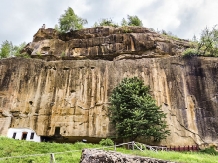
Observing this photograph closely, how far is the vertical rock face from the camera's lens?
755 inches

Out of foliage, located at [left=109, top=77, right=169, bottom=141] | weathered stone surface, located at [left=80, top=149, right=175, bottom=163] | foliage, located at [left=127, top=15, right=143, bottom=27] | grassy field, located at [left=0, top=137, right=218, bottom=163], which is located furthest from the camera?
foliage, located at [left=127, top=15, right=143, bottom=27]

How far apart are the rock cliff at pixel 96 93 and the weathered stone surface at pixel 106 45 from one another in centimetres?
85

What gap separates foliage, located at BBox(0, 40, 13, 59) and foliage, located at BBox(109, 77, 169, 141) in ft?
62.5

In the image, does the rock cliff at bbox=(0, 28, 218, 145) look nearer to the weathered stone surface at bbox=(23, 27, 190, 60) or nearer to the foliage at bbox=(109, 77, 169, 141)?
the weathered stone surface at bbox=(23, 27, 190, 60)

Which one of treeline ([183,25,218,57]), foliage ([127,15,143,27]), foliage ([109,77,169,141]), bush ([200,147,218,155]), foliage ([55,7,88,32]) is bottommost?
bush ([200,147,218,155])

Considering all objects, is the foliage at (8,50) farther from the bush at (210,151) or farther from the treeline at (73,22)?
the bush at (210,151)

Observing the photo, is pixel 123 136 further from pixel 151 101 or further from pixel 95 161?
pixel 95 161

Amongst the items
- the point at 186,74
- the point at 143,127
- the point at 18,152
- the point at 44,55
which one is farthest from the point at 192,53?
the point at 18,152

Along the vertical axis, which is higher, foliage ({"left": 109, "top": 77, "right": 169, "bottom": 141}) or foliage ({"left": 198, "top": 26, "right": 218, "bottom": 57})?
foliage ({"left": 198, "top": 26, "right": 218, "bottom": 57})

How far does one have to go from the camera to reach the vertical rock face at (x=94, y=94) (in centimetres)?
1917

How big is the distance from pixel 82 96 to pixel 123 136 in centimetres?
555

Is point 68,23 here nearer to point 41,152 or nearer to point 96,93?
point 96,93

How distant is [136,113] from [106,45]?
10.9 meters

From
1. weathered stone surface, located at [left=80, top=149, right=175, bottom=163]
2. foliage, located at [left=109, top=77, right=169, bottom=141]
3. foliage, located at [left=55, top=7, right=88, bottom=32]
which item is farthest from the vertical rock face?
weathered stone surface, located at [left=80, top=149, right=175, bottom=163]
